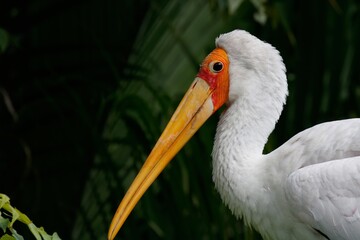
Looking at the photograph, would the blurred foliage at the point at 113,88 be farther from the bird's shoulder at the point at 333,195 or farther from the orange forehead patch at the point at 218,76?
the bird's shoulder at the point at 333,195

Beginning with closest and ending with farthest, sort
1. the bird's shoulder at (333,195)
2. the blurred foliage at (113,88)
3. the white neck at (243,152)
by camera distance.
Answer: the bird's shoulder at (333,195) → the white neck at (243,152) → the blurred foliage at (113,88)

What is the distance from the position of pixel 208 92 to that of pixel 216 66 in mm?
145

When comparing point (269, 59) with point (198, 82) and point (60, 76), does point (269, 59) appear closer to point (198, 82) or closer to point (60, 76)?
point (198, 82)

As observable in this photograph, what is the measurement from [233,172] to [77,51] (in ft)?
7.95

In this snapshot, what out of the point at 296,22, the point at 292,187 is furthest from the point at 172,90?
the point at 292,187

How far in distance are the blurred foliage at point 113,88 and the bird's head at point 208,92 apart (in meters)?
0.92

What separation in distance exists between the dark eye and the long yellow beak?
8 cm

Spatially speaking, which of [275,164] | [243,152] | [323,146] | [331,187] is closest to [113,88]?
[243,152]

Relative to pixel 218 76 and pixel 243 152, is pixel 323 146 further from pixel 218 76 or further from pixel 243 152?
pixel 218 76

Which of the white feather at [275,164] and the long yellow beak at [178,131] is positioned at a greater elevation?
the long yellow beak at [178,131]

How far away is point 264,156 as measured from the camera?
478 centimetres

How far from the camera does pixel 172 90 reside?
20.9ft

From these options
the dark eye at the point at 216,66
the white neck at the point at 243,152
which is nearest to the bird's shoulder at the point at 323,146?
the white neck at the point at 243,152

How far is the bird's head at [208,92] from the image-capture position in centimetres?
488
